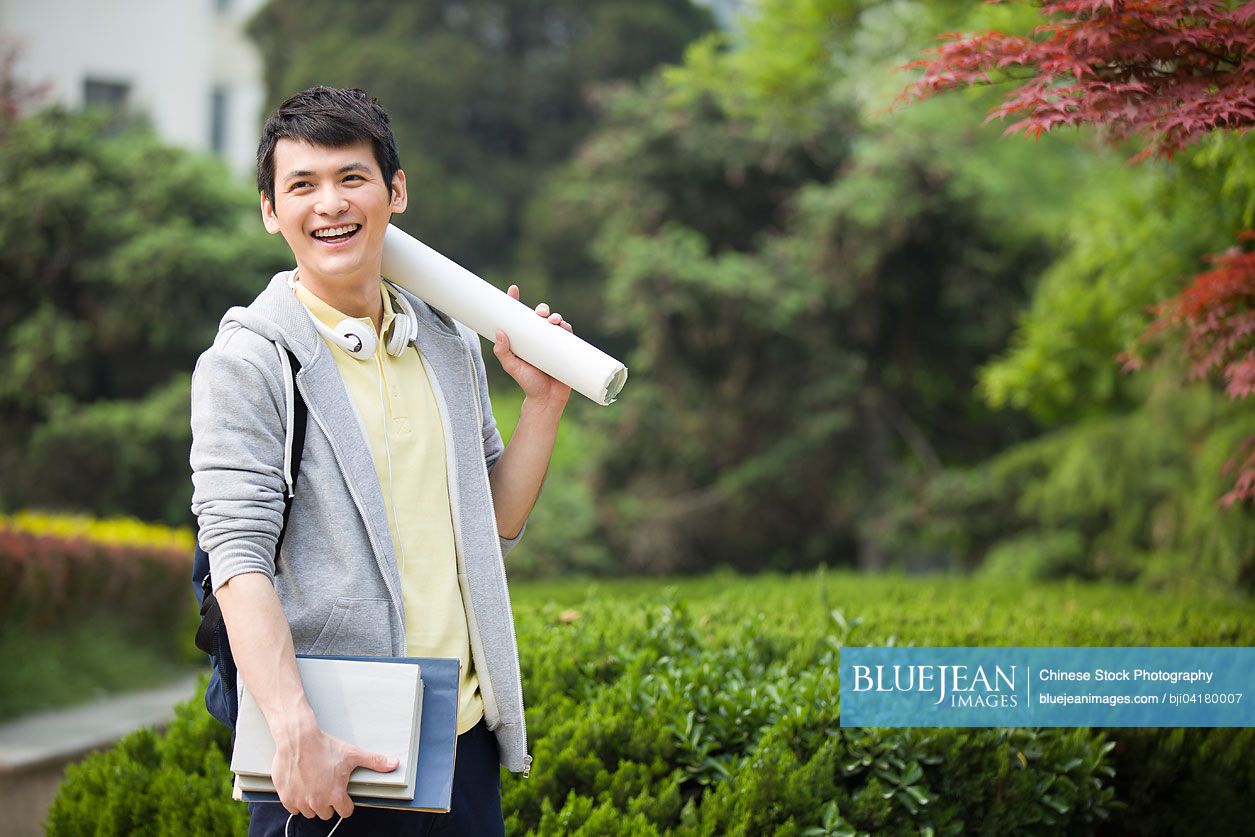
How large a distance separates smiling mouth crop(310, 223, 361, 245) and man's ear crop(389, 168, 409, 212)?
12cm

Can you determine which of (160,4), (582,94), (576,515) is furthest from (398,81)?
(576,515)

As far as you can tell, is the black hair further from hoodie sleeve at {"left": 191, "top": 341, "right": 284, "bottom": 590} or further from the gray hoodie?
hoodie sleeve at {"left": 191, "top": 341, "right": 284, "bottom": 590}

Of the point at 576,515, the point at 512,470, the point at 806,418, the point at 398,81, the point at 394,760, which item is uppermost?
the point at 398,81

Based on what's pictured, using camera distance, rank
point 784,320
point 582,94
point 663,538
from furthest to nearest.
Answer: point 582,94, point 663,538, point 784,320

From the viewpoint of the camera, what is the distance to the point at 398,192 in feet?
7.00

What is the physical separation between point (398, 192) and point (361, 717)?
90cm

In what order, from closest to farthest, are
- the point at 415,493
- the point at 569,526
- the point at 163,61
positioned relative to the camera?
the point at 415,493
the point at 569,526
the point at 163,61

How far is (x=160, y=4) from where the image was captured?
71.8ft

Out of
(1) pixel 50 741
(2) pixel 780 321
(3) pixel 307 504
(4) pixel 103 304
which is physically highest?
(4) pixel 103 304

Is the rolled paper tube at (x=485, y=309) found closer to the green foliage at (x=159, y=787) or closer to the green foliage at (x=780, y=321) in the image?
the green foliage at (x=159, y=787)

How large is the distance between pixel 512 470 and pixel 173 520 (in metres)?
13.1

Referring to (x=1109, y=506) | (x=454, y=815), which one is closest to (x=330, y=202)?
(x=454, y=815)

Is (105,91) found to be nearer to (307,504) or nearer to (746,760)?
(746,760)

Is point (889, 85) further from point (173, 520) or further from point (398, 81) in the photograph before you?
point (398, 81)
